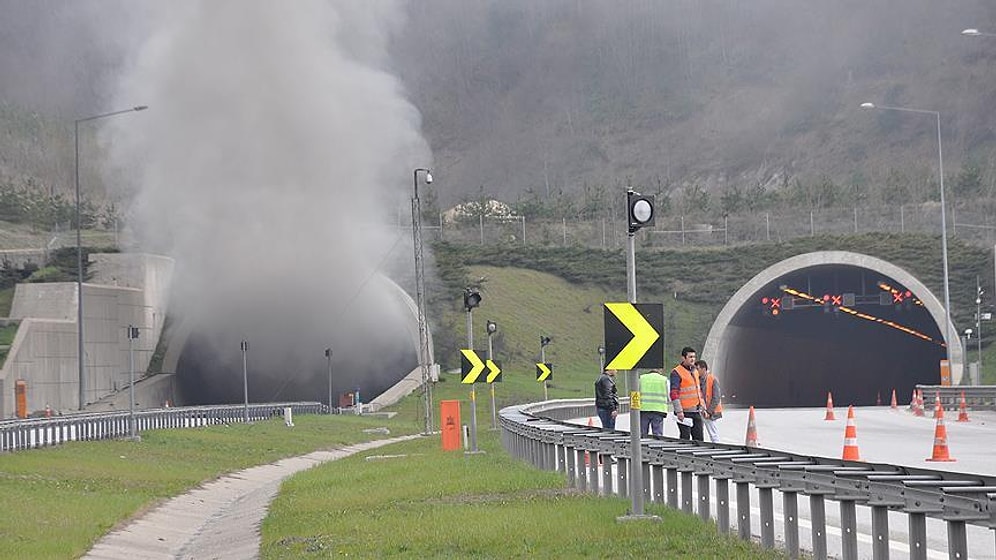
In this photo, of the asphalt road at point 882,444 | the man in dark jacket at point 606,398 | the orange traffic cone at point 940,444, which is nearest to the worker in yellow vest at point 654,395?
the asphalt road at point 882,444

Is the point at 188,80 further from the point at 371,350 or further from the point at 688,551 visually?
the point at 688,551

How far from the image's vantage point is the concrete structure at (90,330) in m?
72.2

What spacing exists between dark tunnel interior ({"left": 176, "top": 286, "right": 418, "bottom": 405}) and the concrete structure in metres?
2.87

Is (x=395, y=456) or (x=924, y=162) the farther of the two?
(x=924, y=162)

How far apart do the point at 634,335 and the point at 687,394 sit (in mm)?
8425

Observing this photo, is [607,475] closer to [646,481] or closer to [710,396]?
[646,481]

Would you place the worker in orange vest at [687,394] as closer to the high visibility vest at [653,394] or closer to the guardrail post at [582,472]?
the high visibility vest at [653,394]

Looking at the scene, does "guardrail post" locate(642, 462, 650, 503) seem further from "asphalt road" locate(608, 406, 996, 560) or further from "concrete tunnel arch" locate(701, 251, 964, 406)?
"concrete tunnel arch" locate(701, 251, 964, 406)

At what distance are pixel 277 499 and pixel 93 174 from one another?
7754 centimetres

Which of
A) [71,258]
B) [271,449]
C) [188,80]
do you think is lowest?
[271,449]

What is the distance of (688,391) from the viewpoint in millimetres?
26812

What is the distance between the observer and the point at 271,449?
167 feet

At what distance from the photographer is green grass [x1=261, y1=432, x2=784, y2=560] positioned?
16.3 metres

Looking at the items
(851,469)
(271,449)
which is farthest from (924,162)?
(851,469)
